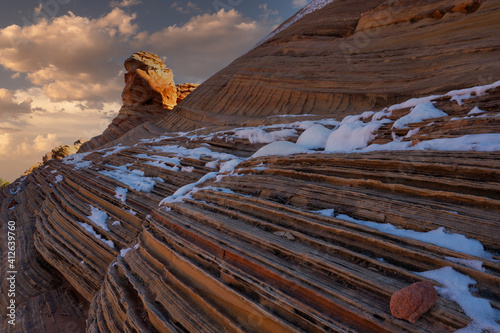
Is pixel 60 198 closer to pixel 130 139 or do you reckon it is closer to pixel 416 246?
pixel 130 139

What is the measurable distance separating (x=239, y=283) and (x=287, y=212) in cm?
99

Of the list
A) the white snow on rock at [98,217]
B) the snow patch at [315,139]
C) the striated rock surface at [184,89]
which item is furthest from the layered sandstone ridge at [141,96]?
the snow patch at [315,139]

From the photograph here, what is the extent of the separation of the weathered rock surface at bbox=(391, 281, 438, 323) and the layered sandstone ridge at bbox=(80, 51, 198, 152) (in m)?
19.6

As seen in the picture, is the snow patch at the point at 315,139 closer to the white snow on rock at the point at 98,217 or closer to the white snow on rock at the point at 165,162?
the white snow on rock at the point at 165,162

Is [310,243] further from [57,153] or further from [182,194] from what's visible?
[57,153]

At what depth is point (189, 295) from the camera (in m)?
2.99

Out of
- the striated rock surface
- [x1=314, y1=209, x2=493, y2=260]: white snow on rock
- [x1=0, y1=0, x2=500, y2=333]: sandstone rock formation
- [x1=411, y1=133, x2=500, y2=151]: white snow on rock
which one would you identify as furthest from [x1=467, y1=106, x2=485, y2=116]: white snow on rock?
the striated rock surface

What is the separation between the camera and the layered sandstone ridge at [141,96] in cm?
1956

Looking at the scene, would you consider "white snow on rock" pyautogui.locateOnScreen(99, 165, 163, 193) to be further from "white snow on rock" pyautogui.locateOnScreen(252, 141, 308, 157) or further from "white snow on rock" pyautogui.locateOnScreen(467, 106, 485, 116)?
"white snow on rock" pyautogui.locateOnScreen(467, 106, 485, 116)

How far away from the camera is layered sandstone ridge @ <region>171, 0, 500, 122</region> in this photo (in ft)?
23.9

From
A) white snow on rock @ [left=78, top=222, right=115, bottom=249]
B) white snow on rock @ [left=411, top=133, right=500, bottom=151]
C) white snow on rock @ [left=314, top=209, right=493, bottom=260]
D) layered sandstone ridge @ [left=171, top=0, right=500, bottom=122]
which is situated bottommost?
white snow on rock @ [left=78, top=222, right=115, bottom=249]

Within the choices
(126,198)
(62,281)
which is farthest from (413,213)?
(62,281)

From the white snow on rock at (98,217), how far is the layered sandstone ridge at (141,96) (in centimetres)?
1322

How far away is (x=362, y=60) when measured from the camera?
31.5 ft
